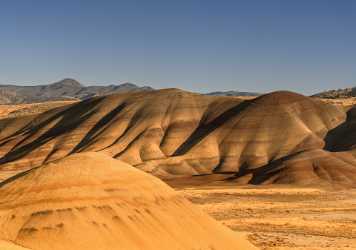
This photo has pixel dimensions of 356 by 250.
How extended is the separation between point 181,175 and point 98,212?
79.2 meters

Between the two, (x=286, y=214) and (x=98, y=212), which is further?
(x=286, y=214)

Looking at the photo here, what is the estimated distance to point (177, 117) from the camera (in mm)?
129500

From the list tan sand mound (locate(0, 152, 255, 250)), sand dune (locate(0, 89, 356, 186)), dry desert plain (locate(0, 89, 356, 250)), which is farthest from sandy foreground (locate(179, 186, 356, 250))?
sand dune (locate(0, 89, 356, 186))

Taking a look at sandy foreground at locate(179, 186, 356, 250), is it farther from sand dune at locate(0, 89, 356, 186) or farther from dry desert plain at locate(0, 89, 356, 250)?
sand dune at locate(0, 89, 356, 186)

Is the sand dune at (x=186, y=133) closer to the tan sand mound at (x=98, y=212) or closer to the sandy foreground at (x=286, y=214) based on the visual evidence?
the sandy foreground at (x=286, y=214)

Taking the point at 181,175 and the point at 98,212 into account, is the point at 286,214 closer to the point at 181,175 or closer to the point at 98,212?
the point at 98,212

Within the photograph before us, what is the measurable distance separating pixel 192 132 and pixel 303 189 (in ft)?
159

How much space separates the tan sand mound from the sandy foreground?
33.4 feet

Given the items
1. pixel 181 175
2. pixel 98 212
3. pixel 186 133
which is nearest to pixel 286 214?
pixel 98 212

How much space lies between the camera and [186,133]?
4897 inches

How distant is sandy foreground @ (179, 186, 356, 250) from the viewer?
1587 inches

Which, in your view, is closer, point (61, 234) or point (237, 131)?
point (61, 234)

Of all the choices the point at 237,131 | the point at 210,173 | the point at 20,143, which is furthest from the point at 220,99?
the point at 20,143

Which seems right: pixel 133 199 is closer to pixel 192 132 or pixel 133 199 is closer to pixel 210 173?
pixel 210 173
